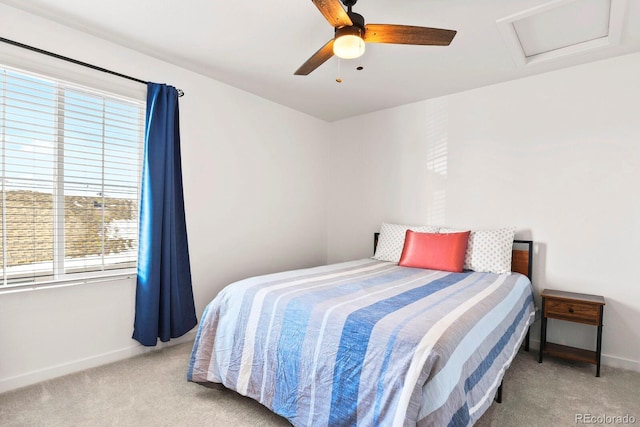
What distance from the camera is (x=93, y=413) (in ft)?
6.21

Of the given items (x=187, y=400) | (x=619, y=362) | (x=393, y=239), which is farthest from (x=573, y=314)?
(x=187, y=400)

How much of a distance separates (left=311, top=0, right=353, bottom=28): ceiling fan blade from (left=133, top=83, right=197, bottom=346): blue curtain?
169 cm

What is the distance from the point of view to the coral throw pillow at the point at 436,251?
2955mm

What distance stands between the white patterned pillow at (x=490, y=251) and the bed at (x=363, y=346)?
1.27 ft

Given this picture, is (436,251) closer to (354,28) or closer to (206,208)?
(354,28)

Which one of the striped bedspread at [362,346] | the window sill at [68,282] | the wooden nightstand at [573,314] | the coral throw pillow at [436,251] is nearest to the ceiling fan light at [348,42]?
the striped bedspread at [362,346]

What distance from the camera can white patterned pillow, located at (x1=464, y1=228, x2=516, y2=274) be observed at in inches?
114

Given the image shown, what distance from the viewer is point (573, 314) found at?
2.54 meters

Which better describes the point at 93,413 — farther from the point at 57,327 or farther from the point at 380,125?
the point at 380,125

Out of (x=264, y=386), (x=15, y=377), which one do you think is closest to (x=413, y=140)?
(x=264, y=386)

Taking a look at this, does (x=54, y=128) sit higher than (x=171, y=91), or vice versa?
(x=171, y=91)

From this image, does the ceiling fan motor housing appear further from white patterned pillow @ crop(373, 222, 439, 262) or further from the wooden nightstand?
the wooden nightstand

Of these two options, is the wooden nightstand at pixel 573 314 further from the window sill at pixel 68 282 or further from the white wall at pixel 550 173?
the window sill at pixel 68 282

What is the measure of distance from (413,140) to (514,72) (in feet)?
3.75
